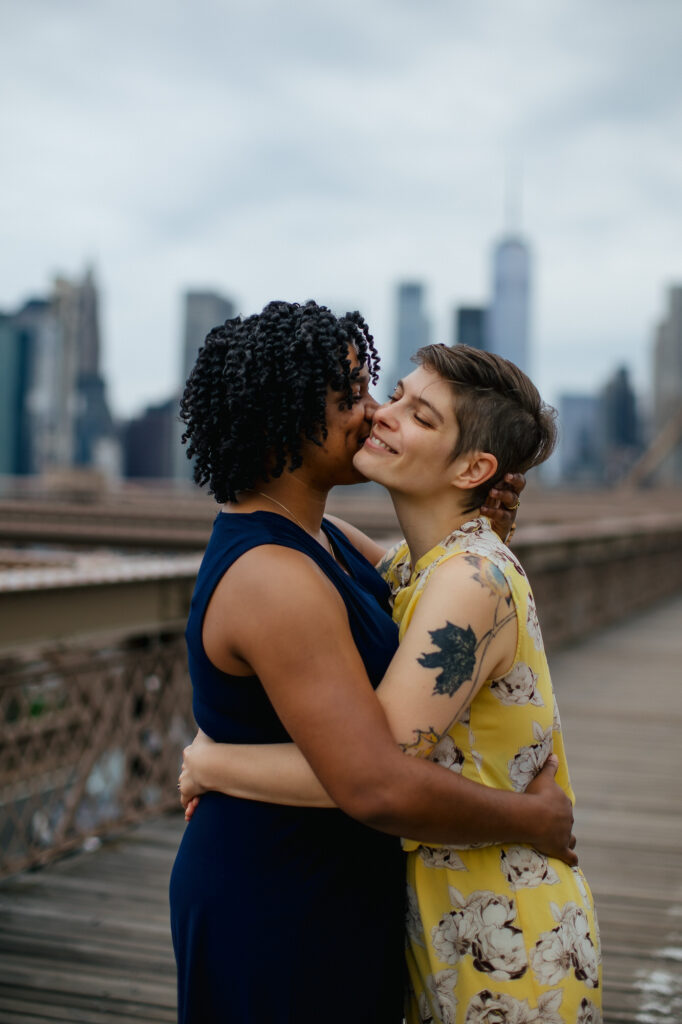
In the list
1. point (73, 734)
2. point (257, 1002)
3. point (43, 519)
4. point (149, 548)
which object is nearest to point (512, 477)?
point (257, 1002)

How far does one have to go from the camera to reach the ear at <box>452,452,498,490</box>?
1762mm

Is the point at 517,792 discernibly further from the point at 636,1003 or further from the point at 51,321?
the point at 51,321

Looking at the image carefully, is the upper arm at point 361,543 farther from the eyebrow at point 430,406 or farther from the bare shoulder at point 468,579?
the bare shoulder at point 468,579

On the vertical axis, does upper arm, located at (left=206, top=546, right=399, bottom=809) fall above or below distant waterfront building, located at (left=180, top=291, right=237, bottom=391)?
below

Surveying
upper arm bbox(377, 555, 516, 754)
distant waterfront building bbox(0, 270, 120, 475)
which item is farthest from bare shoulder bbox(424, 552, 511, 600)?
distant waterfront building bbox(0, 270, 120, 475)

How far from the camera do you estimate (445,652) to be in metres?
1.54

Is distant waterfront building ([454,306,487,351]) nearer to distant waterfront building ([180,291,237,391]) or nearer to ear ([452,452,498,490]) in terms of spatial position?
distant waterfront building ([180,291,237,391])

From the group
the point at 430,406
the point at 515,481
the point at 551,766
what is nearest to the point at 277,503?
the point at 430,406

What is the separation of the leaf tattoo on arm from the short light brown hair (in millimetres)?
352

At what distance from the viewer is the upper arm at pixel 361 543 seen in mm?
2238

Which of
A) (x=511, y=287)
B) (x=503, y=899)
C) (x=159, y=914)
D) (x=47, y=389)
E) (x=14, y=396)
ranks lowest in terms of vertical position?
(x=159, y=914)

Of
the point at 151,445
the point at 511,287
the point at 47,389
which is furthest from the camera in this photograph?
the point at 511,287

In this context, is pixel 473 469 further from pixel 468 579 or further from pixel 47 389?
pixel 47 389

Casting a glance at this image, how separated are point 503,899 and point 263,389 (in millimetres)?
920
